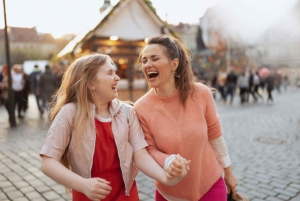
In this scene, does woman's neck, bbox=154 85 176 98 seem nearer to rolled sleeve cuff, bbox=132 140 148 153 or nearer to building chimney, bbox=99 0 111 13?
rolled sleeve cuff, bbox=132 140 148 153

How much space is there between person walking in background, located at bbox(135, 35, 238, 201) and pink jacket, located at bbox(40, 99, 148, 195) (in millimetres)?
152

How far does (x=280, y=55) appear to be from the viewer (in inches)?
1781

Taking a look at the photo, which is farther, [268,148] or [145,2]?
[145,2]

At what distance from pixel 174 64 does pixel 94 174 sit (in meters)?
0.91

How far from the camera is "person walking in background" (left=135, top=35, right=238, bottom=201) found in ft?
6.46

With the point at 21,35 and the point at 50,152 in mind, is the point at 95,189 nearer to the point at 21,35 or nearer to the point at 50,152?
the point at 50,152

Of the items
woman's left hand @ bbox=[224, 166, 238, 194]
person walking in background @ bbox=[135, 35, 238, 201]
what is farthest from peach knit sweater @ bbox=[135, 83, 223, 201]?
woman's left hand @ bbox=[224, 166, 238, 194]

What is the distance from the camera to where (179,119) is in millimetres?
1999

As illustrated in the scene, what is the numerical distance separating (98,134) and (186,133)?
58 cm

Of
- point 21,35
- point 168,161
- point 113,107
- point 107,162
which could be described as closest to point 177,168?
point 168,161

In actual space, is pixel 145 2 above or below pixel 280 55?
above

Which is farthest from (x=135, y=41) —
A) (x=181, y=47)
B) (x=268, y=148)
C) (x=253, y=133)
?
(x=181, y=47)

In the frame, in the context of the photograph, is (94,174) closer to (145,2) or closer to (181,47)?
(181,47)

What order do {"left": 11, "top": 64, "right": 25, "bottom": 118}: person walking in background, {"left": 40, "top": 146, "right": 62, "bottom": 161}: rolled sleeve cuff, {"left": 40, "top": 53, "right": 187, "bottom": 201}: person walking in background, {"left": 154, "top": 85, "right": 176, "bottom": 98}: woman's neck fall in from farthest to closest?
{"left": 11, "top": 64, "right": 25, "bottom": 118}: person walking in background → {"left": 154, "top": 85, "right": 176, "bottom": 98}: woman's neck → {"left": 40, "top": 53, "right": 187, "bottom": 201}: person walking in background → {"left": 40, "top": 146, "right": 62, "bottom": 161}: rolled sleeve cuff
